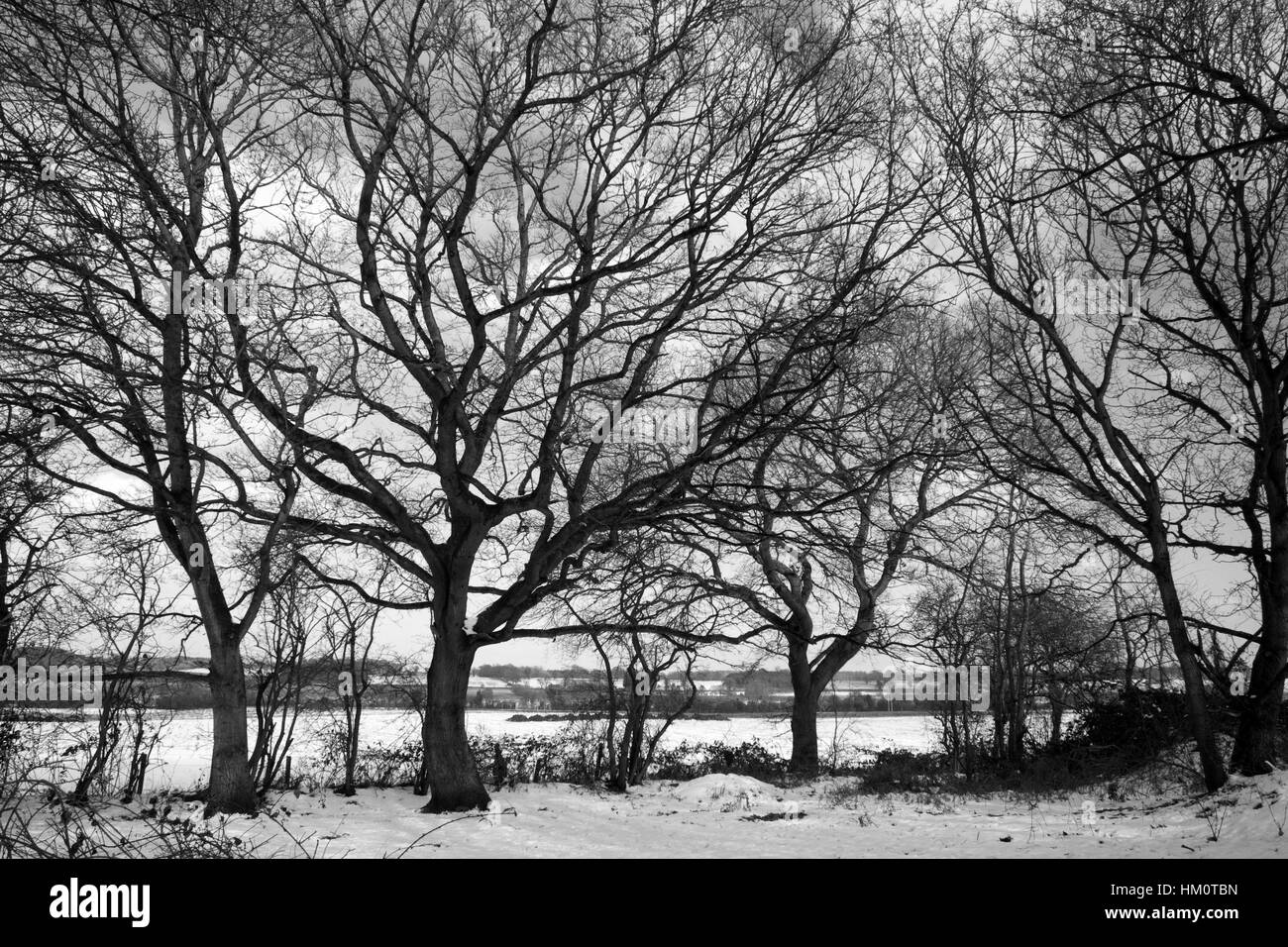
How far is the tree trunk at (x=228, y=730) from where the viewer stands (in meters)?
11.8

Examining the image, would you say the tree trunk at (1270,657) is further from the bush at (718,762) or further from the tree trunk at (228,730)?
the tree trunk at (228,730)

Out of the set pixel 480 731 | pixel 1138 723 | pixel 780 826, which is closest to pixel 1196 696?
pixel 780 826

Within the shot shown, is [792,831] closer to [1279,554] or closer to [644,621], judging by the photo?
[644,621]

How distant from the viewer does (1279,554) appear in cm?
1165

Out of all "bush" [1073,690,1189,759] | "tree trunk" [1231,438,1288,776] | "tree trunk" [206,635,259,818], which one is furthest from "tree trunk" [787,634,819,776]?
"tree trunk" [206,635,259,818]

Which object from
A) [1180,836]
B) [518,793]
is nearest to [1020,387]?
[1180,836]

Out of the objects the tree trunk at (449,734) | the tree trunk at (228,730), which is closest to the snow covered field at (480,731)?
the tree trunk at (228,730)

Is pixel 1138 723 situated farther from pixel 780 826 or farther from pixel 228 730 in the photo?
pixel 228 730

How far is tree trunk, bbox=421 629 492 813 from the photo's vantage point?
12750mm

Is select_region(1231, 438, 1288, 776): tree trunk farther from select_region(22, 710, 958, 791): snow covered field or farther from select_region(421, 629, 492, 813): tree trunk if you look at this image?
select_region(22, 710, 958, 791): snow covered field
